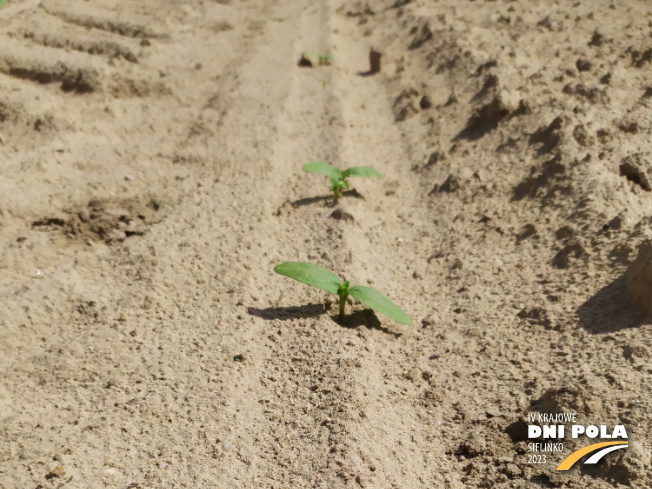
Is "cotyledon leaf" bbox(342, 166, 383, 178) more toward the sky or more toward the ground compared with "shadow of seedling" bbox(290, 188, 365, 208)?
more toward the sky

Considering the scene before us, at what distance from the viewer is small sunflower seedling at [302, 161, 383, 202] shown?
2.84 m

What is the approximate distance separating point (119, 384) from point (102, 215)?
110 centimetres

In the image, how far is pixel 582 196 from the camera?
95.8 inches

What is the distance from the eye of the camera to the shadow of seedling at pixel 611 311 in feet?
6.04

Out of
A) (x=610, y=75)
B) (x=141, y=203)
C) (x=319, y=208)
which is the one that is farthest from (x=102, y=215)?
(x=610, y=75)

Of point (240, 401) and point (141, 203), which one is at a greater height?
point (141, 203)

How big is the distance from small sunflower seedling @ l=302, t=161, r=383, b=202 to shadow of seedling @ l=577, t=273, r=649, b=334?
1.21m

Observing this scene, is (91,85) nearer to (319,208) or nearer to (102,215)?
(102,215)

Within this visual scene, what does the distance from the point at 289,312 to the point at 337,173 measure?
3.07 ft

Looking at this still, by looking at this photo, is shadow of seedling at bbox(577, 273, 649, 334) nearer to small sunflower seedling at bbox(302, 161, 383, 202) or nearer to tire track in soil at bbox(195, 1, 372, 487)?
tire track in soil at bbox(195, 1, 372, 487)

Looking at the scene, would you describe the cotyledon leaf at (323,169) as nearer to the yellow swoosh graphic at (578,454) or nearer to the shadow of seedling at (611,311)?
the shadow of seedling at (611,311)

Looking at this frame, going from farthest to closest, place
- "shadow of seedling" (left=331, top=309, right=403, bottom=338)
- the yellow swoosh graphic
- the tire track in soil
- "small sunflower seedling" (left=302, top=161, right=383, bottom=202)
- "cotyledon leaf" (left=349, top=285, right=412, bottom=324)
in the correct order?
"small sunflower seedling" (left=302, top=161, right=383, bottom=202) → "shadow of seedling" (left=331, top=309, right=403, bottom=338) → "cotyledon leaf" (left=349, top=285, right=412, bottom=324) → the tire track in soil → the yellow swoosh graphic

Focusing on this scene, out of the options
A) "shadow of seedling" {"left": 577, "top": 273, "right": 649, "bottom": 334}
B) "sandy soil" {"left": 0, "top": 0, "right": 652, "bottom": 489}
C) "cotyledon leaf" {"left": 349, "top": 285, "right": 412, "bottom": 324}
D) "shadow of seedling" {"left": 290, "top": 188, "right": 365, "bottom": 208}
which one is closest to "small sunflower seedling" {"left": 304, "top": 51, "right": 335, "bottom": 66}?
"sandy soil" {"left": 0, "top": 0, "right": 652, "bottom": 489}

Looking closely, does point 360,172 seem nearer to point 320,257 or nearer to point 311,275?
point 320,257
